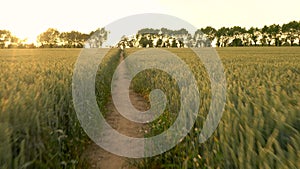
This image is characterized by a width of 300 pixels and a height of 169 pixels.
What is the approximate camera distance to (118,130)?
6.79 meters

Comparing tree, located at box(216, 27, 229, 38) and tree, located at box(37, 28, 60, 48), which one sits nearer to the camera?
tree, located at box(216, 27, 229, 38)

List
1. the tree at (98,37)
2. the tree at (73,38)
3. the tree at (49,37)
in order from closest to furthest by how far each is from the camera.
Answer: the tree at (49,37), the tree at (73,38), the tree at (98,37)

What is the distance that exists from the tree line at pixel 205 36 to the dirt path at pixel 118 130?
318ft

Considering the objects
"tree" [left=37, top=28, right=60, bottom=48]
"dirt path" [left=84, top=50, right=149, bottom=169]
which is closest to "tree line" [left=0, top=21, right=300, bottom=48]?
"tree" [left=37, top=28, right=60, bottom=48]

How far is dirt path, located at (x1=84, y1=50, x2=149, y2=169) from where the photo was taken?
16.1 feet

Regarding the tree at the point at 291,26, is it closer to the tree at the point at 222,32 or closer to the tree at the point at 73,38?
the tree at the point at 222,32

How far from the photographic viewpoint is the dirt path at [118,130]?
491 centimetres

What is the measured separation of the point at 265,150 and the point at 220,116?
1125mm

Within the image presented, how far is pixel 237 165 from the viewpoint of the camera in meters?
2.27

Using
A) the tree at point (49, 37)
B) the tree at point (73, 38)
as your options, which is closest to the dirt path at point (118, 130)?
the tree at point (73, 38)

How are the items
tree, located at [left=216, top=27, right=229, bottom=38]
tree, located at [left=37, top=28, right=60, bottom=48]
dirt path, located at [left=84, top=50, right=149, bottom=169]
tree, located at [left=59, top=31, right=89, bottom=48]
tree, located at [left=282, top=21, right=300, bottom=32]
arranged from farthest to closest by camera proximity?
tree, located at [left=59, top=31, right=89, bottom=48] < tree, located at [left=37, top=28, right=60, bottom=48] < tree, located at [left=216, top=27, right=229, bottom=38] < tree, located at [left=282, top=21, right=300, bottom=32] < dirt path, located at [left=84, top=50, right=149, bottom=169]

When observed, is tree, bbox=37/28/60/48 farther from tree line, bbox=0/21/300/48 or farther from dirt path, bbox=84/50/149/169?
dirt path, bbox=84/50/149/169

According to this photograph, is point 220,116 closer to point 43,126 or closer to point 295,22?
A: point 43,126

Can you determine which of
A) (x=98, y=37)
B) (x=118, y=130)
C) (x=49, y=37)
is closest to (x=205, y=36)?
(x=98, y=37)
